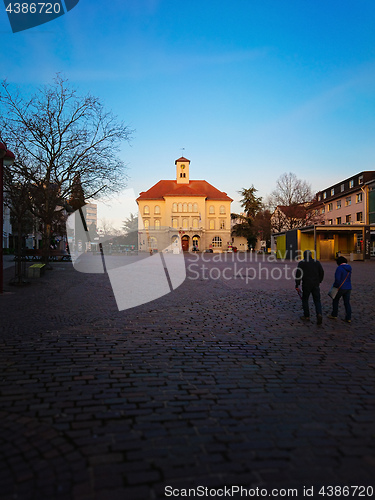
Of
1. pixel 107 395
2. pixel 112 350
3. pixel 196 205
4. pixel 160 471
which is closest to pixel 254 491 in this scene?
pixel 160 471

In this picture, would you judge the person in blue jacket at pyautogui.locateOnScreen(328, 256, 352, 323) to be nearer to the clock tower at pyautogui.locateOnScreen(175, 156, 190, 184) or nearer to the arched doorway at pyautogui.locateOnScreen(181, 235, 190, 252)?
the arched doorway at pyautogui.locateOnScreen(181, 235, 190, 252)

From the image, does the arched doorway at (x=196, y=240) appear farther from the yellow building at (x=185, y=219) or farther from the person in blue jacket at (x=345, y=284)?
the person in blue jacket at (x=345, y=284)

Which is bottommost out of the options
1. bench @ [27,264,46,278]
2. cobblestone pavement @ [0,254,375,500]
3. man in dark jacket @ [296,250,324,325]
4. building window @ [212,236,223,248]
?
cobblestone pavement @ [0,254,375,500]

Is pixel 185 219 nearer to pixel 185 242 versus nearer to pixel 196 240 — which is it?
pixel 185 242

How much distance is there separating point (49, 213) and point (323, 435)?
23380mm

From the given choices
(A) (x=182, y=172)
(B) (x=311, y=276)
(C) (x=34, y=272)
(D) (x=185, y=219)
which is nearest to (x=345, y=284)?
(B) (x=311, y=276)

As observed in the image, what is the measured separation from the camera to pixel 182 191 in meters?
85.1

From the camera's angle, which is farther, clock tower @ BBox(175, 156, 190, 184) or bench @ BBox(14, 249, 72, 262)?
clock tower @ BBox(175, 156, 190, 184)

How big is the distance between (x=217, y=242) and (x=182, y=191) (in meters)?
13.7

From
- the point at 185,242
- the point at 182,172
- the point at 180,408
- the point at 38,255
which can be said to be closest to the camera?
the point at 180,408


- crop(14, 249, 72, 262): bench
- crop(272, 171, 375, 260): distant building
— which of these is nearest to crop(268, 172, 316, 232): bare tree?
crop(272, 171, 375, 260): distant building

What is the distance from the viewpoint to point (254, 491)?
2.44m

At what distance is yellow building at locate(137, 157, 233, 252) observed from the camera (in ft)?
272

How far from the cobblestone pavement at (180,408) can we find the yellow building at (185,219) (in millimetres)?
74730
